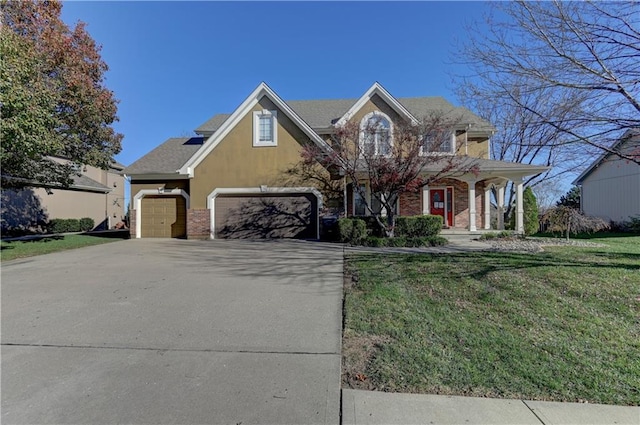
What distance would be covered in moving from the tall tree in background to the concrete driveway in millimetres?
4287

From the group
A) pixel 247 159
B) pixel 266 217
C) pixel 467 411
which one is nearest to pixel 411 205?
pixel 266 217

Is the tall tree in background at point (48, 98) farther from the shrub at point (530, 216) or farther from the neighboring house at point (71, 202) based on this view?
the shrub at point (530, 216)

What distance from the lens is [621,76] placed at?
574 cm

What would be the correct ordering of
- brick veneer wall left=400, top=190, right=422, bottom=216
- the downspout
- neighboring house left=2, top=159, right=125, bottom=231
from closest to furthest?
the downspout < brick veneer wall left=400, top=190, right=422, bottom=216 < neighboring house left=2, top=159, right=125, bottom=231

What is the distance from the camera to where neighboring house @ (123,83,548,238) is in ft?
50.6

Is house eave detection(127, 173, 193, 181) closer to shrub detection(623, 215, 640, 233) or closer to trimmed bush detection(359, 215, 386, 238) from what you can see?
trimmed bush detection(359, 215, 386, 238)

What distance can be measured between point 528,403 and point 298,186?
13275 millimetres

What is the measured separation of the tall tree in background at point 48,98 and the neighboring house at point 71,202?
75.5 inches

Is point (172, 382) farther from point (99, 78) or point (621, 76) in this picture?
point (99, 78)

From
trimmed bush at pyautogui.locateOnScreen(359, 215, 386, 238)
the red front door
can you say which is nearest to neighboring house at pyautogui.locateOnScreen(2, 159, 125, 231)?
trimmed bush at pyautogui.locateOnScreen(359, 215, 386, 238)

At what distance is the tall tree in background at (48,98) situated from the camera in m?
8.77

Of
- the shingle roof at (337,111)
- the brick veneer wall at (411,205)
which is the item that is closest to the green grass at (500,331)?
the brick veneer wall at (411,205)

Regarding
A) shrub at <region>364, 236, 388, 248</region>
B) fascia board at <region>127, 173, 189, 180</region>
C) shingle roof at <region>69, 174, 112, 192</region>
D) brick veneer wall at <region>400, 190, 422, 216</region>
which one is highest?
shingle roof at <region>69, 174, 112, 192</region>

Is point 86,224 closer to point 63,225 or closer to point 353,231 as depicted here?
point 63,225
